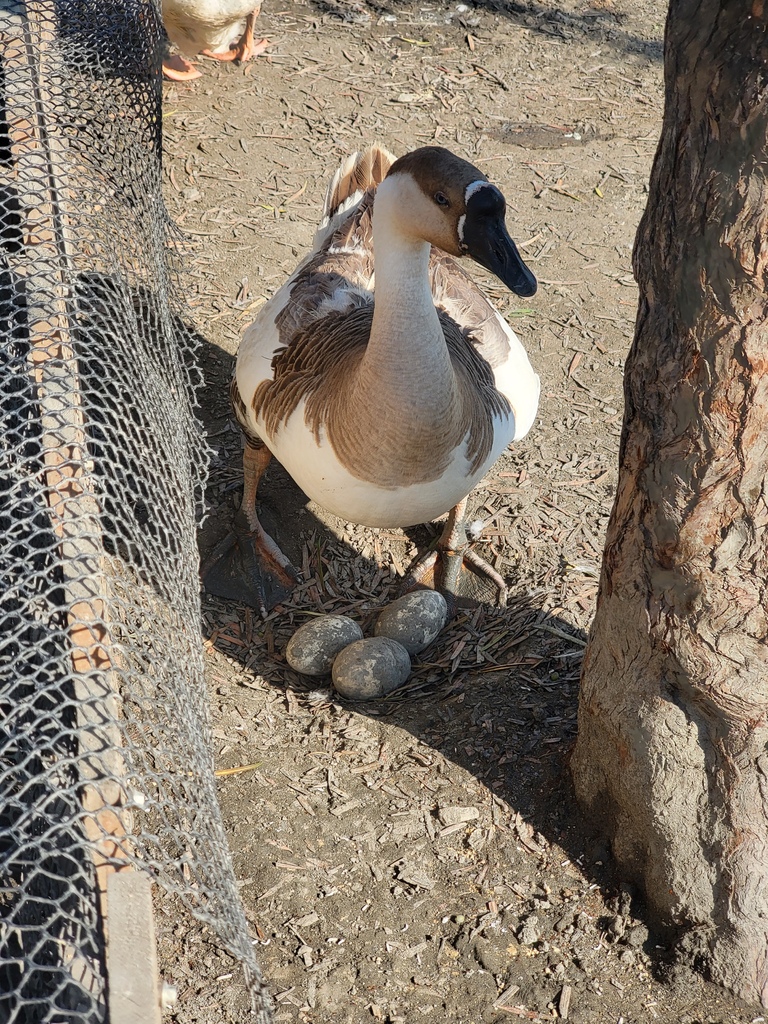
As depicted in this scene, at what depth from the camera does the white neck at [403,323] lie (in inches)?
118

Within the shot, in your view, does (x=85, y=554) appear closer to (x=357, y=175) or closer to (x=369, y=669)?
(x=369, y=669)

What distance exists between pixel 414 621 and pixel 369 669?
0.31 meters

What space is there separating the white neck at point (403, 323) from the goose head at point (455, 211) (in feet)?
0.16

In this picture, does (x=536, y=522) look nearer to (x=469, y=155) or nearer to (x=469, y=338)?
(x=469, y=338)

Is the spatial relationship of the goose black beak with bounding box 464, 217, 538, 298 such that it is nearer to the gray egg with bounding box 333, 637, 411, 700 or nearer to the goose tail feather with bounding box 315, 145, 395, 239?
the gray egg with bounding box 333, 637, 411, 700

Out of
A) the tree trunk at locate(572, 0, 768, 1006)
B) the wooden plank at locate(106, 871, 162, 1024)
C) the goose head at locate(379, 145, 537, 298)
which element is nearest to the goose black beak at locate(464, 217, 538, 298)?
the goose head at locate(379, 145, 537, 298)

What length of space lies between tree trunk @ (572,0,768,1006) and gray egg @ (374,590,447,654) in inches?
34.4

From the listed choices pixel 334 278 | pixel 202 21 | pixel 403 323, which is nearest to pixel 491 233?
pixel 403 323

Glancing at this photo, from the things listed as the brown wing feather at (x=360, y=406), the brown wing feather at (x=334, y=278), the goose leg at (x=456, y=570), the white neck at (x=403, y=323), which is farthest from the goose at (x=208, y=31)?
the goose leg at (x=456, y=570)

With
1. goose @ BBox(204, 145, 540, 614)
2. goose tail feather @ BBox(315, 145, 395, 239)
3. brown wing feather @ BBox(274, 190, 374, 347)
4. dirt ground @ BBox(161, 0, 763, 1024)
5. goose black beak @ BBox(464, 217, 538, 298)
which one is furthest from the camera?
goose tail feather @ BBox(315, 145, 395, 239)

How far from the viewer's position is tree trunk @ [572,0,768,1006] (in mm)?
1852

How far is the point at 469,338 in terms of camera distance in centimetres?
370

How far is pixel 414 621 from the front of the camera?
3.52m

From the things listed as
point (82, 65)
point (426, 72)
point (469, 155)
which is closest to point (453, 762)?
point (82, 65)
